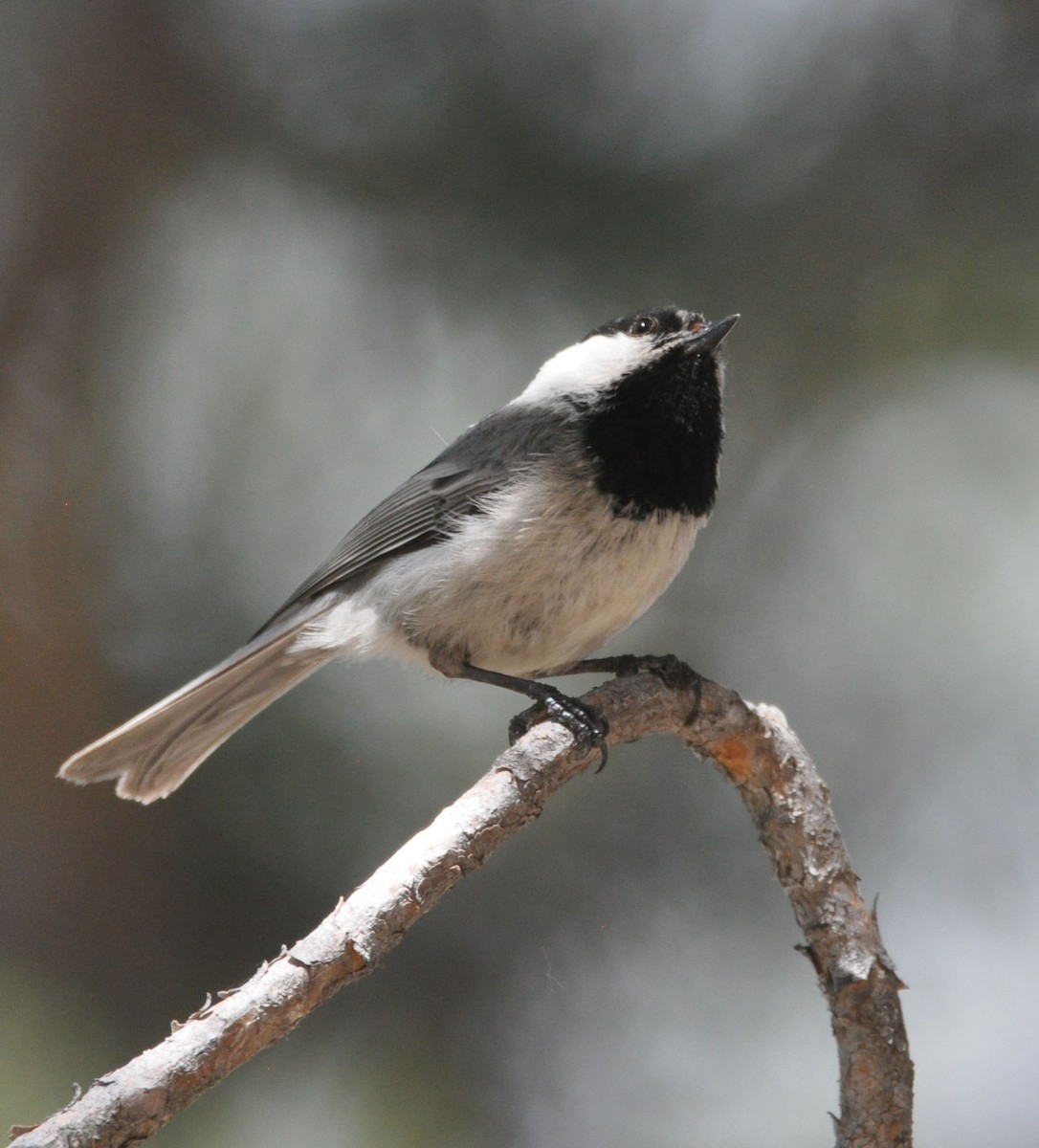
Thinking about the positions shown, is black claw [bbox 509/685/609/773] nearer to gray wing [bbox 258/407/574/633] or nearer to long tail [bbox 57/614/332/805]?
gray wing [bbox 258/407/574/633]

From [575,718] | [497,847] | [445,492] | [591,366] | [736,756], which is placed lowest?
[497,847]

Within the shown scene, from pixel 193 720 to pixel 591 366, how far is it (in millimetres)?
1173

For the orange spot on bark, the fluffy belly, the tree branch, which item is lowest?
the tree branch

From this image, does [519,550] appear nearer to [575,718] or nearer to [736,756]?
[575,718]

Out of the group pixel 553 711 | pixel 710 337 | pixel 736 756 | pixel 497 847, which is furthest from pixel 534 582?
pixel 497 847

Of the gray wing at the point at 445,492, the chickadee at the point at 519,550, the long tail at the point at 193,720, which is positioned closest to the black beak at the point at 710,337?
the chickadee at the point at 519,550

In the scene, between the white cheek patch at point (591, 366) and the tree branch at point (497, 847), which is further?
the white cheek patch at point (591, 366)

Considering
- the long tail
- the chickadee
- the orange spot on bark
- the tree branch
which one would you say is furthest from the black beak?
the long tail

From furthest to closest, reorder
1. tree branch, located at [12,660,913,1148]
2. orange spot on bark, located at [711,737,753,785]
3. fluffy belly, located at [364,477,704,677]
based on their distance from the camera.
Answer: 1. fluffy belly, located at [364,477,704,677]
2. orange spot on bark, located at [711,737,753,785]
3. tree branch, located at [12,660,913,1148]

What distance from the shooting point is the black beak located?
2.38 m

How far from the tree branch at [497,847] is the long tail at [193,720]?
0.83 m

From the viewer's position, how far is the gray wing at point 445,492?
8.09 feet

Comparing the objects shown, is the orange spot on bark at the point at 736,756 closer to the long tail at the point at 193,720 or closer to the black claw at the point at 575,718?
the black claw at the point at 575,718

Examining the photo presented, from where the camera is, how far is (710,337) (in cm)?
240
